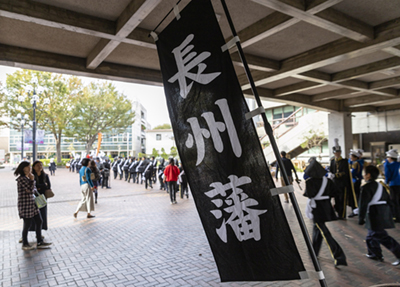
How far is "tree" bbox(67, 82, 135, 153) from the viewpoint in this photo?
3703 centimetres

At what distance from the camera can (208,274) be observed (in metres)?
4.73

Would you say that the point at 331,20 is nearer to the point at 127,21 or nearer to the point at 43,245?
the point at 127,21

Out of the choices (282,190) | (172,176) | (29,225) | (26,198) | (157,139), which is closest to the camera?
(282,190)

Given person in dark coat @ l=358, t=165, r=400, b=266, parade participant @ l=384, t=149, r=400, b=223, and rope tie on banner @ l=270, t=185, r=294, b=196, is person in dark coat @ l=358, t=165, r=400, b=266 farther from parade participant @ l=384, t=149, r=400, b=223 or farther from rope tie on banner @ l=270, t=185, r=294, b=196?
rope tie on banner @ l=270, t=185, r=294, b=196

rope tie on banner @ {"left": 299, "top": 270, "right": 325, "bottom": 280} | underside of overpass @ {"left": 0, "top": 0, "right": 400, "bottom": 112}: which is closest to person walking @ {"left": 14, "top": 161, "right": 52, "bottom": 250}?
underside of overpass @ {"left": 0, "top": 0, "right": 400, "bottom": 112}

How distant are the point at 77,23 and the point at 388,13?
7470 millimetres

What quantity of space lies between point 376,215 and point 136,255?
4481mm

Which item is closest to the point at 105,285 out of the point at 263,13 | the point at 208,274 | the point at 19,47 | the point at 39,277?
the point at 39,277

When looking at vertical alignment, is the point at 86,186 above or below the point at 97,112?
below

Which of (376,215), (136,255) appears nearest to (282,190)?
(376,215)

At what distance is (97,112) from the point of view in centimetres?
3800

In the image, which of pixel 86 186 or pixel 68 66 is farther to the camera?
pixel 68 66

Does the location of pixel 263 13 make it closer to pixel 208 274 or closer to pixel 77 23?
pixel 77 23

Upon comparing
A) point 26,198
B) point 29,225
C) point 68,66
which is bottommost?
point 29,225
